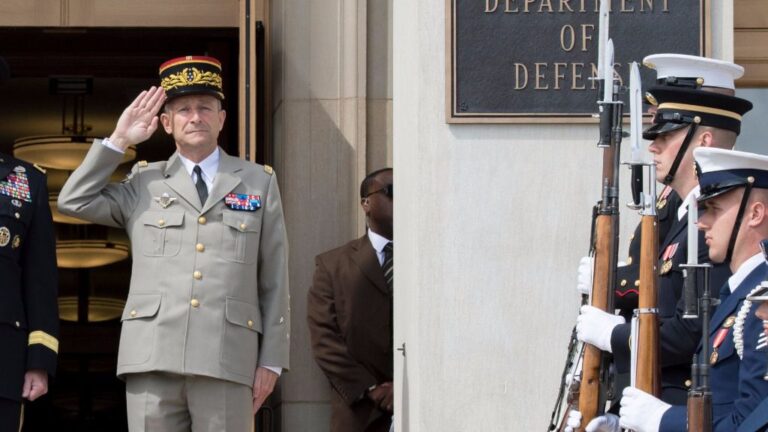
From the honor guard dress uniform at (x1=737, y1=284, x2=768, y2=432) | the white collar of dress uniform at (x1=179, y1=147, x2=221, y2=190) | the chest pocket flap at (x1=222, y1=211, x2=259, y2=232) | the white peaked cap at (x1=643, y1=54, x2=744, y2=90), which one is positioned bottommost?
the honor guard dress uniform at (x1=737, y1=284, x2=768, y2=432)

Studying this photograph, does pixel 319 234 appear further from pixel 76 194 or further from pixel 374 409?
pixel 76 194

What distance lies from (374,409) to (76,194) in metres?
2.42

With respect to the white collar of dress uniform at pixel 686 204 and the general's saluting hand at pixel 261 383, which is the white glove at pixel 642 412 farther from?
the general's saluting hand at pixel 261 383

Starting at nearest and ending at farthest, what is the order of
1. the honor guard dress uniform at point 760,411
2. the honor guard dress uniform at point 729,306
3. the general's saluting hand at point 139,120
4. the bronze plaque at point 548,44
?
1. the honor guard dress uniform at point 760,411
2. the honor guard dress uniform at point 729,306
3. the general's saluting hand at point 139,120
4. the bronze plaque at point 548,44

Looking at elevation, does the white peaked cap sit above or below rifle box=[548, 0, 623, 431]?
above

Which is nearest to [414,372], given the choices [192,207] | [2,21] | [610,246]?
[192,207]

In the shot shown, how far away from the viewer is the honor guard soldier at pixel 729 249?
573cm

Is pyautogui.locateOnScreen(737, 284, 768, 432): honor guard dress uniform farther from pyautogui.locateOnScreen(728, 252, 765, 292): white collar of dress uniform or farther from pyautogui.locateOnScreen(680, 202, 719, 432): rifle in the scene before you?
pyautogui.locateOnScreen(728, 252, 765, 292): white collar of dress uniform

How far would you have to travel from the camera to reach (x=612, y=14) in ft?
26.7

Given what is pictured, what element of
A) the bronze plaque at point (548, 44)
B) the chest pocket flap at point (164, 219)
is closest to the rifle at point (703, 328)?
the bronze plaque at point (548, 44)

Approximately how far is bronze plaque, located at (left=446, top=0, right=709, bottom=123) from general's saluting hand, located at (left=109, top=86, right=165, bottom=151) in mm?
1198

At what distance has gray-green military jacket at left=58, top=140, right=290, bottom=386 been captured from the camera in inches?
300

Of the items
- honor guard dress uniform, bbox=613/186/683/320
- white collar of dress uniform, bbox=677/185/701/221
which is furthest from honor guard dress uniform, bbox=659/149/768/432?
honor guard dress uniform, bbox=613/186/683/320

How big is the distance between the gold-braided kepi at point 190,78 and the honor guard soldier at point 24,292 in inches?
25.6
